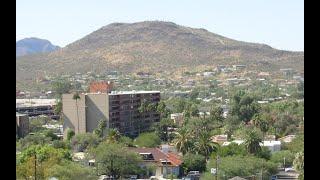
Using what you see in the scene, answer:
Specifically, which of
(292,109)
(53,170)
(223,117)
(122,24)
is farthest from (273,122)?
(122,24)

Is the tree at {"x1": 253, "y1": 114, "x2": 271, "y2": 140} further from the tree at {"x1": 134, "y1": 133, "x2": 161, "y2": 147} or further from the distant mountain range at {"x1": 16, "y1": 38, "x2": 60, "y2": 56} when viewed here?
the distant mountain range at {"x1": 16, "y1": 38, "x2": 60, "y2": 56}

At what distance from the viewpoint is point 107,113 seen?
1465 centimetres

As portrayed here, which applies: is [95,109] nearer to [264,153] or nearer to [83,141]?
[83,141]

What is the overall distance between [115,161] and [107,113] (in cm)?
504

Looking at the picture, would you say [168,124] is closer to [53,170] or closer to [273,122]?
[273,122]

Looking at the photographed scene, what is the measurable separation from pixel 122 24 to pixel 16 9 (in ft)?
110

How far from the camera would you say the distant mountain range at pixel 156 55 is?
28406mm

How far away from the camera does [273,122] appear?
14.0 meters

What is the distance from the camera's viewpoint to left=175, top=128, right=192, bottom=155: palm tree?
438 inches

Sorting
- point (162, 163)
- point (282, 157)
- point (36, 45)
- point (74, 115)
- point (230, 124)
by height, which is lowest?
point (162, 163)

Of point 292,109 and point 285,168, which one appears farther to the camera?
point 292,109

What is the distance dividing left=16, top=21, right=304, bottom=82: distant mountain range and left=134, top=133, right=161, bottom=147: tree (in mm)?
14597

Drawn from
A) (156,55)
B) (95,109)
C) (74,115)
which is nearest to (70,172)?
(74,115)

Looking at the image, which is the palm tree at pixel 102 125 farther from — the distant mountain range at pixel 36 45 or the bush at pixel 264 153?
the distant mountain range at pixel 36 45
